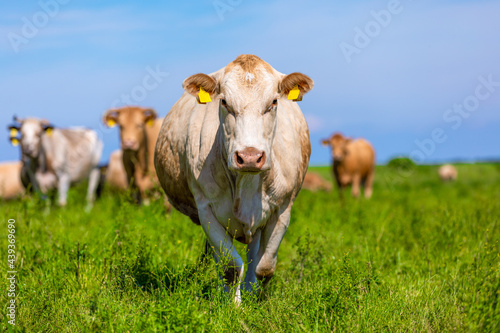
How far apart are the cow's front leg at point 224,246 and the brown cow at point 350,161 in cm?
1180

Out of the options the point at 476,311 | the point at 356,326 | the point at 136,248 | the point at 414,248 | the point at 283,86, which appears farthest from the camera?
the point at 414,248

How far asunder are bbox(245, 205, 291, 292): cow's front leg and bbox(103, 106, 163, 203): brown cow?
577 centimetres

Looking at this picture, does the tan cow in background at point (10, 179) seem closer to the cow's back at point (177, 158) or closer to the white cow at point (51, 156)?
the white cow at point (51, 156)

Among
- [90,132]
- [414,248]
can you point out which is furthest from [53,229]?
[90,132]

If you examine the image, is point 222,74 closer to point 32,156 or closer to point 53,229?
point 53,229

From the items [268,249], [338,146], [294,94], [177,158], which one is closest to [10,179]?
[338,146]

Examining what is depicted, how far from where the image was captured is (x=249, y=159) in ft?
11.4

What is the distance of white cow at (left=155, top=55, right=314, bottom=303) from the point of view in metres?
3.74

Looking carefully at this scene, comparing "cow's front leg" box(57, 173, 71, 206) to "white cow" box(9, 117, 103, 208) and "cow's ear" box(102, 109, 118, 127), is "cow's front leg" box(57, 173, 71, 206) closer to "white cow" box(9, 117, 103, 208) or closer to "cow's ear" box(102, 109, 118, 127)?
"white cow" box(9, 117, 103, 208)

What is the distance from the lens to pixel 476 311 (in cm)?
294

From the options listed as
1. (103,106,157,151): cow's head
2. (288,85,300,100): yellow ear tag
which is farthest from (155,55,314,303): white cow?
(103,106,157,151): cow's head

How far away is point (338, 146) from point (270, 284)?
11607 millimetres

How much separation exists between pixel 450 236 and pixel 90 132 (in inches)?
472

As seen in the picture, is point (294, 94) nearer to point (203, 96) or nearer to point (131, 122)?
point (203, 96)
